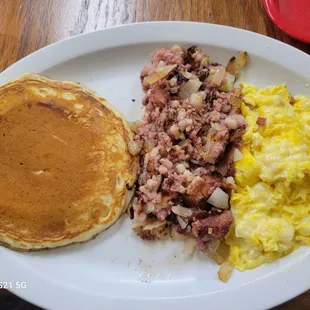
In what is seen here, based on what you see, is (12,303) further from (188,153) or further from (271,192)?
(271,192)

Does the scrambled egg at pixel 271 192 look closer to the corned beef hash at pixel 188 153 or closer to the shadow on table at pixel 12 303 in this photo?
the corned beef hash at pixel 188 153

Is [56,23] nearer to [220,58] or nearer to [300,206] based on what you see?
[220,58]

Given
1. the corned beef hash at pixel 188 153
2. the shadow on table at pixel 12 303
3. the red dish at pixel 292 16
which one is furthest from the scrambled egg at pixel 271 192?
the shadow on table at pixel 12 303

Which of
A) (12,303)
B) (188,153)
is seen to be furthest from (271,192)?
(12,303)

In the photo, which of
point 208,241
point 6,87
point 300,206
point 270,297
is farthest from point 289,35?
point 6,87

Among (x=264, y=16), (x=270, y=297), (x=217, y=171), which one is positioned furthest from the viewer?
(x=264, y=16)

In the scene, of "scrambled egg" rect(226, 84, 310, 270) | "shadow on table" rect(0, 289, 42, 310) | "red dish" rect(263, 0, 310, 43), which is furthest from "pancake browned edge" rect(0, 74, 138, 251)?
"red dish" rect(263, 0, 310, 43)
